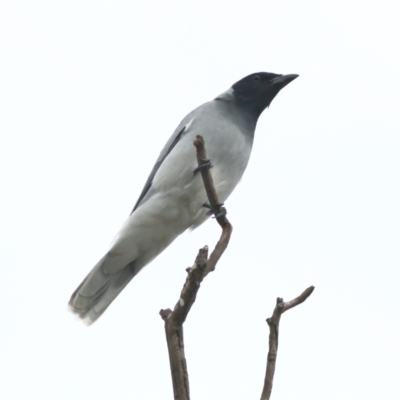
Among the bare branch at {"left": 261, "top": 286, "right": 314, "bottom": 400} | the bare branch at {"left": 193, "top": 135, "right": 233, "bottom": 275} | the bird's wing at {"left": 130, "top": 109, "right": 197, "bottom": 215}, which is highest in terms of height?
the bird's wing at {"left": 130, "top": 109, "right": 197, "bottom": 215}

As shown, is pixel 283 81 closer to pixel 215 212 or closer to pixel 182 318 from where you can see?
pixel 215 212

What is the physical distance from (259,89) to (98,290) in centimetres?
294

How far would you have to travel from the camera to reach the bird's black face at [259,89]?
25.5ft

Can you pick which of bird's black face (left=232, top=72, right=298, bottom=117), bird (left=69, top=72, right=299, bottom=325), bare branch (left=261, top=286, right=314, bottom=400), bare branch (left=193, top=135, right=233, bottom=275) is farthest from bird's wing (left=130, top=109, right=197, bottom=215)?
bare branch (left=261, top=286, right=314, bottom=400)

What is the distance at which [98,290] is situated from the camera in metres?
6.83

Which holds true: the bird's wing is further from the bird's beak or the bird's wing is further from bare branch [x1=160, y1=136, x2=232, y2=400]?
bare branch [x1=160, y1=136, x2=232, y2=400]

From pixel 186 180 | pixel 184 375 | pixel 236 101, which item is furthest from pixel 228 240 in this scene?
pixel 236 101

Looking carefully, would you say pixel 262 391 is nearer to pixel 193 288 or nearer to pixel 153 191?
pixel 193 288

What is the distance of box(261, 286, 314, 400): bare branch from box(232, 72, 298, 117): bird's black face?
168 inches

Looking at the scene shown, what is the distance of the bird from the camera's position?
6.56 metres

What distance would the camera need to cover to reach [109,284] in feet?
22.6

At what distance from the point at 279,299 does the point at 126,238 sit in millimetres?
3411

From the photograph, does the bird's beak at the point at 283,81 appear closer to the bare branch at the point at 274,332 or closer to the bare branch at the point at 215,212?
the bare branch at the point at 215,212

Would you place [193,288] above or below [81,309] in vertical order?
below
